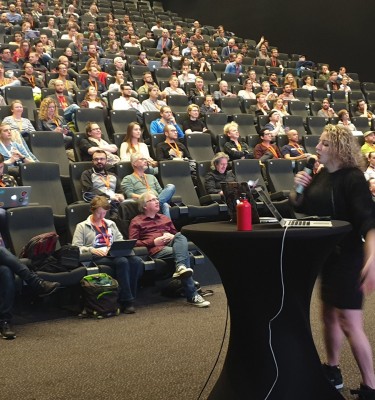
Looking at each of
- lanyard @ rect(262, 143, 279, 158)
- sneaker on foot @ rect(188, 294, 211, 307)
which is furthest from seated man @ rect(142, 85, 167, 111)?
sneaker on foot @ rect(188, 294, 211, 307)

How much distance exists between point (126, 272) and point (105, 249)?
237 mm

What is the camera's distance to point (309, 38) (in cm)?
1331

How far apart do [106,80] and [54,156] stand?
8.47ft

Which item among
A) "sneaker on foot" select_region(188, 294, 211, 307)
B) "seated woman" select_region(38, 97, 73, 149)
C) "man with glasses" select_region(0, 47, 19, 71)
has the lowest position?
"sneaker on foot" select_region(188, 294, 211, 307)

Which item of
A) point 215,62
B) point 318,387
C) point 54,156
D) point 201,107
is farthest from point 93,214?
point 215,62

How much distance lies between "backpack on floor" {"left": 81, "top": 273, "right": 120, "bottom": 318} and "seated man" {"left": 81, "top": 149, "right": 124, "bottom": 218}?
862 millimetres

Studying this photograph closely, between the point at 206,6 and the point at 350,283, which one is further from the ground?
the point at 206,6

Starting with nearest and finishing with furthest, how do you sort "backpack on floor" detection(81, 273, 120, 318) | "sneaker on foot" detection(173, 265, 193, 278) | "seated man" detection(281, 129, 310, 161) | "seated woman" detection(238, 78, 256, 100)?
"backpack on floor" detection(81, 273, 120, 318) < "sneaker on foot" detection(173, 265, 193, 278) < "seated man" detection(281, 129, 310, 161) < "seated woman" detection(238, 78, 256, 100)

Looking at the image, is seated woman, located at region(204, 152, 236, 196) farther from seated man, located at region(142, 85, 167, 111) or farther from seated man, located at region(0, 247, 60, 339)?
seated man, located at region(0, 247, 60, 339)

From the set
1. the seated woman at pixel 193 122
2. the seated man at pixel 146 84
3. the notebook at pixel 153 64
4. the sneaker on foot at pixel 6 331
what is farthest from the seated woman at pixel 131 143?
the notebook at pixel 153 64

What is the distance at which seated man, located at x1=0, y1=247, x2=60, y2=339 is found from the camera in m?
3.71

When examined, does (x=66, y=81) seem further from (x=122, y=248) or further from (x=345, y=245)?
(x=345, y=245)

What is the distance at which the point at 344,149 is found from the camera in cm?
252

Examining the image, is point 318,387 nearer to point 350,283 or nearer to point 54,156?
point 350,283
